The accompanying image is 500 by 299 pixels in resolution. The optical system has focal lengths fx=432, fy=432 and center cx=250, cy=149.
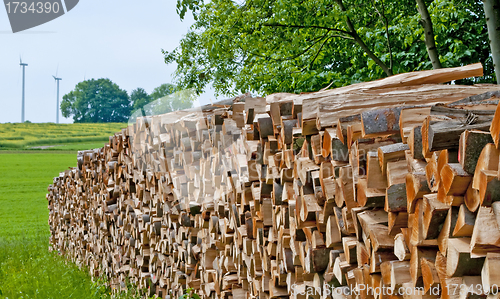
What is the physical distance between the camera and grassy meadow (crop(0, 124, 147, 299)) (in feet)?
15.7

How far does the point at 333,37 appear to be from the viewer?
28.1 feet

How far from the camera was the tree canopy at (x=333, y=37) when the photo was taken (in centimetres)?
708

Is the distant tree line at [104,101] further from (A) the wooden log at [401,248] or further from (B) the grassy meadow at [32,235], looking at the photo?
(A) the wooden log at [401,248]

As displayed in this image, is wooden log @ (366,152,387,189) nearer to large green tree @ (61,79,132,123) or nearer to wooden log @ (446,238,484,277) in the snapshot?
wooden log @ (446,238,484,277)

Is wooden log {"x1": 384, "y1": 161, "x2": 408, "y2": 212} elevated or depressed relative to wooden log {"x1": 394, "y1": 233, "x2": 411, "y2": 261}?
elevated

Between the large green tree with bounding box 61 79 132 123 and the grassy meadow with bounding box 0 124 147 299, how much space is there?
869 inches

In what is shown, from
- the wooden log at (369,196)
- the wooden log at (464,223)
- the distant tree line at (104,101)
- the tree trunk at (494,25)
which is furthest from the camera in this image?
the distant tree line at (104,101)

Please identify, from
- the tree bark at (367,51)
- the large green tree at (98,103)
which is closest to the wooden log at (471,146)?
the tree bark at (367,51)

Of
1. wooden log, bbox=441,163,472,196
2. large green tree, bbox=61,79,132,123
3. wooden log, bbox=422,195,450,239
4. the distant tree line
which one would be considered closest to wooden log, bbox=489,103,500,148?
wooden log, bbox=441,163,472,196

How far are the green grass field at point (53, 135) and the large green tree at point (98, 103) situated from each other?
13295 mm

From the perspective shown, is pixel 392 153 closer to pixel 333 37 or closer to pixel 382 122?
pixel 382 122

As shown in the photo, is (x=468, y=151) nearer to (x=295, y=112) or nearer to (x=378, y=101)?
(x=378, y=101)

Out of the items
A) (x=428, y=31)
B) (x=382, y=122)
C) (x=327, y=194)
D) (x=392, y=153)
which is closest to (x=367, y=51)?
(x=428, y=31)

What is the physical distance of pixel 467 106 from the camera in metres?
1.38
